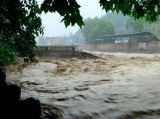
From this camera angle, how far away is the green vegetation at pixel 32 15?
4.93 meters

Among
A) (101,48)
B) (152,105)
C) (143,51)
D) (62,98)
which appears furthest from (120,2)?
(101,48)

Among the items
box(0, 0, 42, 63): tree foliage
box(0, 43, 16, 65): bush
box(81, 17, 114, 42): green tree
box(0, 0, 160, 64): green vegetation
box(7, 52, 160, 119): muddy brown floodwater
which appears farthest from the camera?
box(81, 17, 114, 42): green tree

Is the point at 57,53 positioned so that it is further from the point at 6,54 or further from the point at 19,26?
the point at 19,26

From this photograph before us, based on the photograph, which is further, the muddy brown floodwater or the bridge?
the bridge

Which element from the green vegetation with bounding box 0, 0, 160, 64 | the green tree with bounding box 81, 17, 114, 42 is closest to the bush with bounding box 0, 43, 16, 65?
the green vegetation with bounding box 0, 0, 160, 64

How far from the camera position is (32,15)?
827 cm

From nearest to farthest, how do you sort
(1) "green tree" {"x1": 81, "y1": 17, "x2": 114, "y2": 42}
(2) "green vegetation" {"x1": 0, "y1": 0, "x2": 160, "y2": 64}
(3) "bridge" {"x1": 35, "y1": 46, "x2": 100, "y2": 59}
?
(2) "green vegetation" {"x1": 0, "y1": 0, "x2": 160, "y2": 64} < (3) "bridge" {"x1": 35, "y1": 46, "x2": 100, "y2": 59} < (1) "green tree" {"x1": 81, "y1": 17, "x2": 114, "y2": 42}

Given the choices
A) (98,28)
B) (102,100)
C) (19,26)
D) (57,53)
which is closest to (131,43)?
(98,28)

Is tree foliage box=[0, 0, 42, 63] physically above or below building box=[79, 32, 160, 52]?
above

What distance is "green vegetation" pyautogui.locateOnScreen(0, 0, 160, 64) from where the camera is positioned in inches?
194

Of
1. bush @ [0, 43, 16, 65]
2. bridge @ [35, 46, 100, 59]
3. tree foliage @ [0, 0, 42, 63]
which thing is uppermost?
tree foliage @ [0, 0, 42, 63]

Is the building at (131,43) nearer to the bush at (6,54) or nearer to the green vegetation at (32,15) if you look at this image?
the bush at (6,54)

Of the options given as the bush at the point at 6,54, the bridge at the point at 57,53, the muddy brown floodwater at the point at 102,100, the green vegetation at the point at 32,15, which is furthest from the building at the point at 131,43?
the green vegetation at the point at 32,15

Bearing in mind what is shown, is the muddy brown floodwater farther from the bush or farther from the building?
the building
